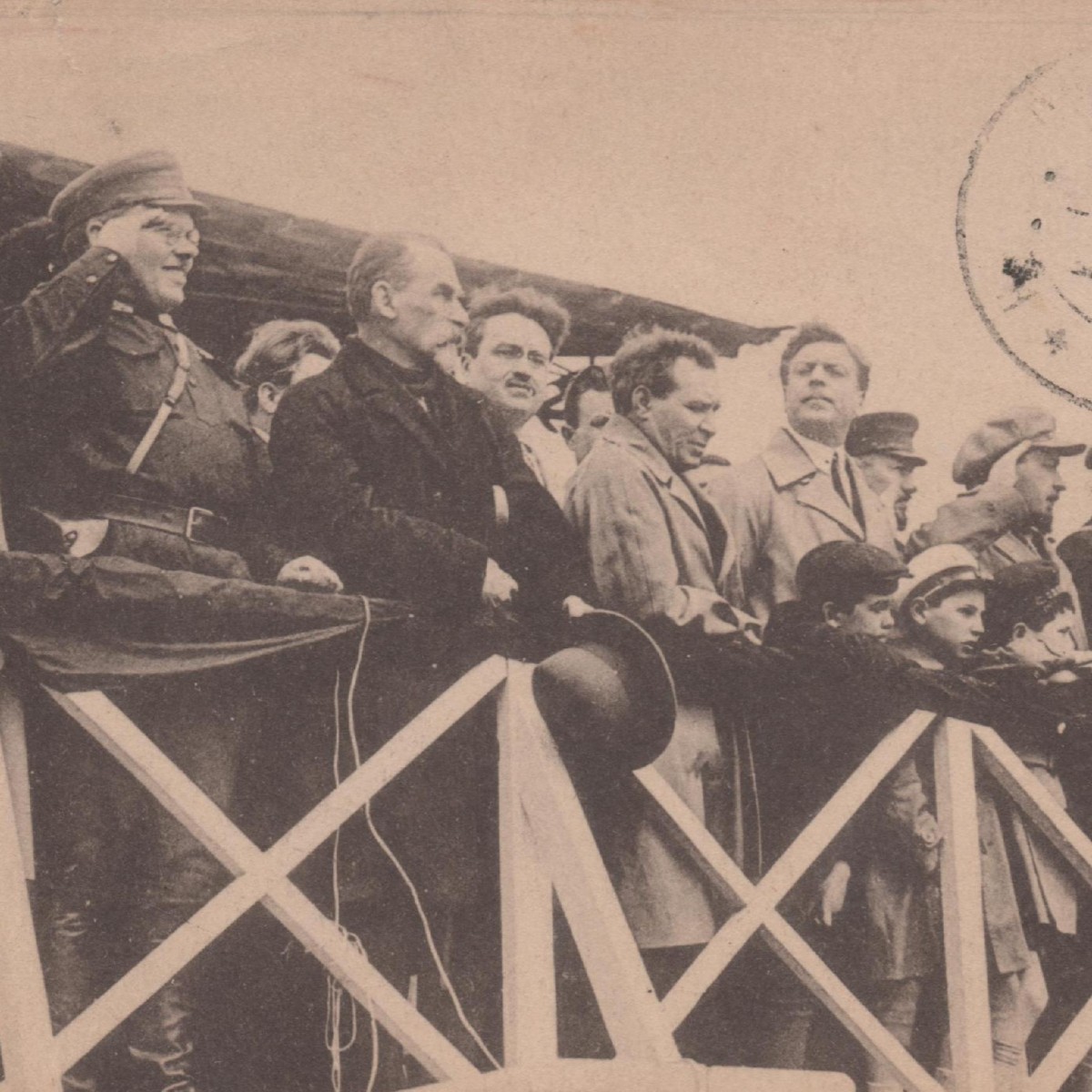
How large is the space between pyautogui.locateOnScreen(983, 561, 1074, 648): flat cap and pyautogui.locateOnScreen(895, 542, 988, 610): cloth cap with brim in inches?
3.3

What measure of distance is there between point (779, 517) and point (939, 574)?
650 millimetres

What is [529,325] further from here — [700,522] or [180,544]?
[180,544]

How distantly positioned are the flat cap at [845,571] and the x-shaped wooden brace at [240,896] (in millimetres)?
1724

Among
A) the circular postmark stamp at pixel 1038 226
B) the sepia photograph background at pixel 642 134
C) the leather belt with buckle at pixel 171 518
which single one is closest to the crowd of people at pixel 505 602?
the leather belt with buckle at pixel 171 518

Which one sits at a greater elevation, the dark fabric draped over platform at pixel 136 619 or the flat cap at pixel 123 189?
the flat cap at pixel 123 189

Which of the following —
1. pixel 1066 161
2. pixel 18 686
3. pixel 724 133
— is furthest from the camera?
pixel 1066 161

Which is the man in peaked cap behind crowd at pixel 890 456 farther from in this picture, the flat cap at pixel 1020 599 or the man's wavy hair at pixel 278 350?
the man's wavy hair at pixel 278 350

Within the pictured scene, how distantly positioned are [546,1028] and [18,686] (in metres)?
1.74

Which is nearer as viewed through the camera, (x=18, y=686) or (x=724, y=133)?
(x=18, y=686)

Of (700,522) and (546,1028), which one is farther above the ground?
(700,522)

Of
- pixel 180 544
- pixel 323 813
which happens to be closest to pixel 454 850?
pixel 323 813

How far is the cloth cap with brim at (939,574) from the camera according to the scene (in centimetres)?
548

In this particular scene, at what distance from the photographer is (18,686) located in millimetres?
4184

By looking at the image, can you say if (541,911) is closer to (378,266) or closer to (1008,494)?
(378,266)
